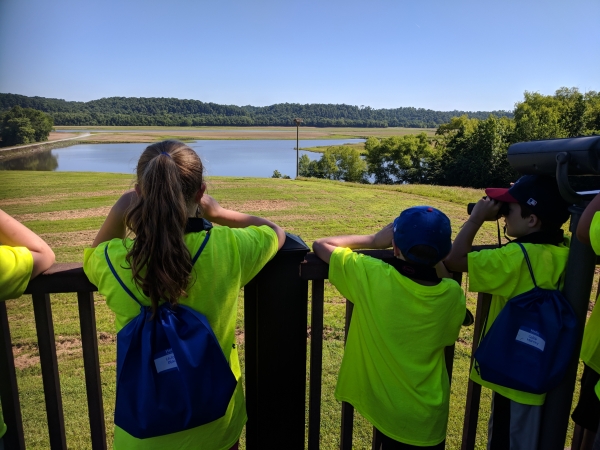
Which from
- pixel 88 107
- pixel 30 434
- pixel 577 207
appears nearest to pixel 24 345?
pixel 30 434

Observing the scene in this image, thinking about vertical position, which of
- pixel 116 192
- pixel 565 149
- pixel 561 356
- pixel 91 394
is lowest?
pixel 116 192

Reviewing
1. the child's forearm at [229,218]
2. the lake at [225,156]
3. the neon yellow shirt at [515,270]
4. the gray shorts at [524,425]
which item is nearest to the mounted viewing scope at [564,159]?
the neon yellow shirt at [515,270]

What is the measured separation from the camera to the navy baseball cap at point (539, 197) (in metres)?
1.61

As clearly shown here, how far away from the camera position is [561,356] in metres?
1.49

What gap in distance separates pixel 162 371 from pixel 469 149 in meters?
60.1

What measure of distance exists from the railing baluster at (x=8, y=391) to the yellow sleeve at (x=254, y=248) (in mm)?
824

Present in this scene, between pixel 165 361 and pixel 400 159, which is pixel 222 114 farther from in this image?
pixel 165 361

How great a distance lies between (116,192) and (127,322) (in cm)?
2477

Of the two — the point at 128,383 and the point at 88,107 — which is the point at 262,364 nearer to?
the point at 128,383

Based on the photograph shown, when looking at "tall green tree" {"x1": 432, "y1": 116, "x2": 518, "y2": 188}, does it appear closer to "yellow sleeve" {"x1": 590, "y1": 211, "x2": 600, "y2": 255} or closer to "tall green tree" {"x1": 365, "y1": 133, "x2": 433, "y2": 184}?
"tall green tree" {"x1": 365, "y1": 133, "x2": 433, "y2": 184}

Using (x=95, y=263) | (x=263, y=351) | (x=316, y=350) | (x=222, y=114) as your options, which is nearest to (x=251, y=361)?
(x=263, y=351)

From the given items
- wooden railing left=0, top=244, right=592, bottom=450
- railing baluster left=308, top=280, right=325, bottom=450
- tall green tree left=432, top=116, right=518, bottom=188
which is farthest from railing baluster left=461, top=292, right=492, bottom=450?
tall green tree left=432, top=116, right=518, bottom=188

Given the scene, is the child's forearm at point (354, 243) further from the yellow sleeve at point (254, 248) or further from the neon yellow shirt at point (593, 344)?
the neon yellow shirt at point (593, 344)

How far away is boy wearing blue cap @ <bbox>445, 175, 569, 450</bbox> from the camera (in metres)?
1.57
